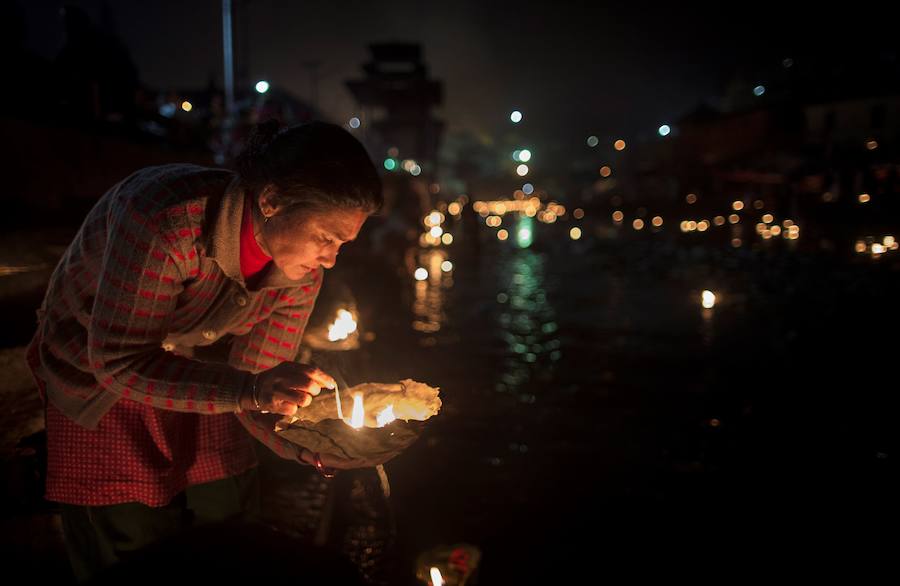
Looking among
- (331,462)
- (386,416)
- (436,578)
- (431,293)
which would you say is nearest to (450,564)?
(436,578)

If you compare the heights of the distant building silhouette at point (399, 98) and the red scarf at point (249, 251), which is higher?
the distant building silhouette at point (399, 98)

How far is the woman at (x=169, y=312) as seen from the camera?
173cm

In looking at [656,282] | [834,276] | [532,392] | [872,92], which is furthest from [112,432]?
[872,92]

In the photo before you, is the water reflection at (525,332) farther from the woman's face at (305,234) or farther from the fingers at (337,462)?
the woman's face at (305,234)

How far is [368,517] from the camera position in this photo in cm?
390

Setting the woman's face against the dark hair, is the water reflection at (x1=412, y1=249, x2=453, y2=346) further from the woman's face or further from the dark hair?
the dark hair

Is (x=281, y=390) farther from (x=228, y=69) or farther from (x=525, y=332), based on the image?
(x=228, y=69)

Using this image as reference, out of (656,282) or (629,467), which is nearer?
(629,467)

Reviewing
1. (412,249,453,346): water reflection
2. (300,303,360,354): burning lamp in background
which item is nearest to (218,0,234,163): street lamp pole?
(412,249,453,346): water reflection

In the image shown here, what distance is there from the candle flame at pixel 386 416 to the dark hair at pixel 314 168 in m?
0.78

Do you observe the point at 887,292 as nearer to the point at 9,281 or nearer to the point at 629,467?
the point at 629,467

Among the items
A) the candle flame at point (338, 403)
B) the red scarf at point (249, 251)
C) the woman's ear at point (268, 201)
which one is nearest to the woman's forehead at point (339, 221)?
the woman's ear at point (268, 201)

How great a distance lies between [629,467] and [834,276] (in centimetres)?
1292

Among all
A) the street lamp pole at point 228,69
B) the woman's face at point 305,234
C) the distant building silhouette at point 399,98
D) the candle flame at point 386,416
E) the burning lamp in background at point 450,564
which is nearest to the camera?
the woman's face at point 305,234
